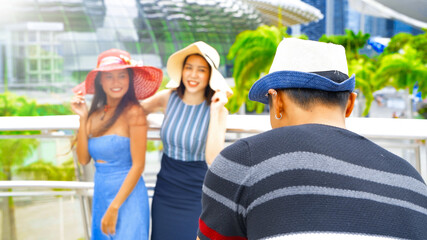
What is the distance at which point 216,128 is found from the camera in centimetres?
203

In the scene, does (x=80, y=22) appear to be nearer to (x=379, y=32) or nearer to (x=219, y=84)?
(x=379, y=32)

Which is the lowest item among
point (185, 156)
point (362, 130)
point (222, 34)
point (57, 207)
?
point (57, 207)

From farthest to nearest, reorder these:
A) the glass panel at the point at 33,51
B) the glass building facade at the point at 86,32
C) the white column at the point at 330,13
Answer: the white column at the point at 330,13
the glass panel at the point at 33,51
the glass building facade at the point at 86,32

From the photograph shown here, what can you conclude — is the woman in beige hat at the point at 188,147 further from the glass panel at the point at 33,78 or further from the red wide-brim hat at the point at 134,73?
the glass panel at the point at 33,78

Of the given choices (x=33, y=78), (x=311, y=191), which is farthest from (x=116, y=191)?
(x=33, y=78)

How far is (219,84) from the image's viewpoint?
7.11 feet

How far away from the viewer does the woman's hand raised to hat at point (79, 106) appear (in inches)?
86.0

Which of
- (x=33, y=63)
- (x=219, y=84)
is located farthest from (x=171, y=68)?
(x=33, y=63)

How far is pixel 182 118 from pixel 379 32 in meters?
46.1

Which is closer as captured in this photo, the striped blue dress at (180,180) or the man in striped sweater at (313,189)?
the man in striped sweater at (313,189)

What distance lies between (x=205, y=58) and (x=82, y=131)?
68 centimetres

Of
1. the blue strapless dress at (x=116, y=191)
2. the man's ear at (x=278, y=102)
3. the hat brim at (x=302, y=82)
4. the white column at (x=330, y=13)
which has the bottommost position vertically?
the blue strapless dress at (x=116, y=191)

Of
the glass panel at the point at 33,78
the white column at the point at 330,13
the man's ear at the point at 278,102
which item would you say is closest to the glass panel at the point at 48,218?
the man's ear at the point at 278,102

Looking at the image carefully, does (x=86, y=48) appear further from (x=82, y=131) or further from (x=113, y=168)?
(x=113, y=168)
